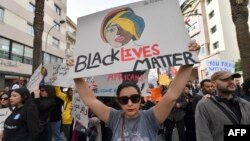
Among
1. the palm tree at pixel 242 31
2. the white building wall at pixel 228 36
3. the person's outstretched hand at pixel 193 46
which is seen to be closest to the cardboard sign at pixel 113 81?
the person's outstretched hand at pixel 193 46

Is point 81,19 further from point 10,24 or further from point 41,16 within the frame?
point 10,24

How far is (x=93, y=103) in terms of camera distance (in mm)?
2900

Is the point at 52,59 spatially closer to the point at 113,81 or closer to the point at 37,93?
the point at 37,93

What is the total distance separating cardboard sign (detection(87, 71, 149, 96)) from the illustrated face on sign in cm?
256

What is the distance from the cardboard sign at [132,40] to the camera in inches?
108

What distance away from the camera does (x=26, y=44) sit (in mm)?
31781

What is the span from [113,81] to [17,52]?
26365 millimetres

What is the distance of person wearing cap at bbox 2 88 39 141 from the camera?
13.6 feet

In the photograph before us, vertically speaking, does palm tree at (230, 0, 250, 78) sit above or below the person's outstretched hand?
above

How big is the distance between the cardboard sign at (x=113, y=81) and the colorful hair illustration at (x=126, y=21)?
2.58m

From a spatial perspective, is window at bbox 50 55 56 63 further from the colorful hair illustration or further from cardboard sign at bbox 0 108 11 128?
the colorful hair illustration

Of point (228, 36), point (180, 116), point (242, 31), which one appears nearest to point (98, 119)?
point (180, 116)

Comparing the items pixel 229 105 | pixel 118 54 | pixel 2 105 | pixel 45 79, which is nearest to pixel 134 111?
pixel 118 54

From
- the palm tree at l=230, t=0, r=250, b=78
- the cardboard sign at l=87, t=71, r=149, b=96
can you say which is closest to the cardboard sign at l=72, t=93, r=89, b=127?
the cardboard sign at l=87, t=71, r=149, b=96
